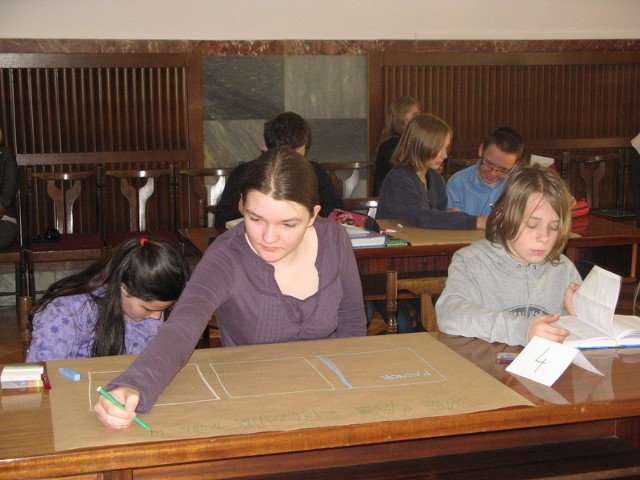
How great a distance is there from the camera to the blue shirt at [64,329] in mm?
2875

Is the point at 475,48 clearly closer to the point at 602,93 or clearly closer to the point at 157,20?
the point at 602,93

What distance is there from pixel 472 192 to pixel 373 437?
12.4 feet

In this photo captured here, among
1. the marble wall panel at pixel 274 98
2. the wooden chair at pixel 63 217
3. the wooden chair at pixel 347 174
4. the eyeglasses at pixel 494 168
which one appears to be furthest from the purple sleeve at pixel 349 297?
the marble wall panel at pixel 274 98

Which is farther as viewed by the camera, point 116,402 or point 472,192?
point 472,192

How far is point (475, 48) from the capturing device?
812cm

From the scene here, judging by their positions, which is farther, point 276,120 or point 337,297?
point 276,120

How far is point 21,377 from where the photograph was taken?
2.38m

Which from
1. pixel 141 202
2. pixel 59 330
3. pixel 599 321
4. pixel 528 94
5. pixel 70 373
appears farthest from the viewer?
pixel 528 94

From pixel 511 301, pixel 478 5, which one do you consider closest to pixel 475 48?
pixel 478 5

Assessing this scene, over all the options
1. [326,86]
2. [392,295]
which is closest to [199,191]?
[326,86]

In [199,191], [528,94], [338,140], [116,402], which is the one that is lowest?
[116,402]

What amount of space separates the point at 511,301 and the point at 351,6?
520 cm

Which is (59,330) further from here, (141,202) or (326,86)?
(326,86)

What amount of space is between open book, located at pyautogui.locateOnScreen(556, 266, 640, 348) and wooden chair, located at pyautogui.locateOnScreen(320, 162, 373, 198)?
4291mm
